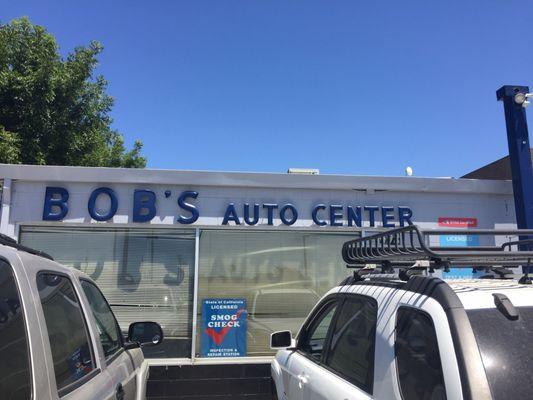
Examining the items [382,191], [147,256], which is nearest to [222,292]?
[147,256]

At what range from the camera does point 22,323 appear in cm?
202

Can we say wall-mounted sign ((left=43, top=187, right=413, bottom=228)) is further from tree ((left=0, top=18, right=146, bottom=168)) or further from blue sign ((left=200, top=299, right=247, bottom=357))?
tree ((left=0, top=18, right=146, bottom=168))

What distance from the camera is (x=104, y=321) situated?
12.9ft

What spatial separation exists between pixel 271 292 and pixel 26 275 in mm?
6703

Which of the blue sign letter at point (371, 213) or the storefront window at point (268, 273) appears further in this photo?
the blue sign letter at point (371, 213)

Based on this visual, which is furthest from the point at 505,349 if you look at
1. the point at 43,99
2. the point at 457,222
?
the point at 43,99

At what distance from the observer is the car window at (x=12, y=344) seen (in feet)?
6.15

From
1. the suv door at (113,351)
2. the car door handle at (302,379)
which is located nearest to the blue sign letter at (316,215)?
the suv door at (113,351)

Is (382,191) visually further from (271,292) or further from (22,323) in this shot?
(22,323)

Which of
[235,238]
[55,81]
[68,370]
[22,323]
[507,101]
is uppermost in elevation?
[55,81]

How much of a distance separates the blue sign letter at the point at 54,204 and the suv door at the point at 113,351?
14.7ft

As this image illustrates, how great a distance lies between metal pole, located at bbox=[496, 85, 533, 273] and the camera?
29.0ft

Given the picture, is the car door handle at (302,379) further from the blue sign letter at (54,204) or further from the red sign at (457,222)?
the red sign at (457,222)

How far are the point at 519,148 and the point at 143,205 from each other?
6309 mm
